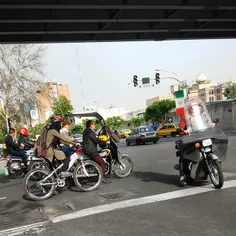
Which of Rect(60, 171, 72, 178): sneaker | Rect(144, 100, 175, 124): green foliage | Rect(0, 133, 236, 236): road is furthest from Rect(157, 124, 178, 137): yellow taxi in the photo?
Rect(60, 171, 72, 178): sneaker

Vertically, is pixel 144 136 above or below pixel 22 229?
below

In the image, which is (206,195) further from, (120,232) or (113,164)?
(113,164)

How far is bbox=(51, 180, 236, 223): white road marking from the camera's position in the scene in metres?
5.24

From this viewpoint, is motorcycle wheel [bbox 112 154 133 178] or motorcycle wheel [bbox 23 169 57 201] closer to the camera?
motorcycle wheel [bbox 23 169 57 201]

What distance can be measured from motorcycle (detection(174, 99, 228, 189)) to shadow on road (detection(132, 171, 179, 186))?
2.26ft

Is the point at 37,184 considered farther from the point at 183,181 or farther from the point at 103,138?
the point at 183,181

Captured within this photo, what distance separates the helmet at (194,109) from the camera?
22.3 ft

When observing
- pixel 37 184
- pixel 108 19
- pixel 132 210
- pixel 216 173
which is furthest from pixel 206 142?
pixel 108 19

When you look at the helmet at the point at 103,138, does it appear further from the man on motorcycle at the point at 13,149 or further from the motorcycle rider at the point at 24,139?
the motorcycle rider at the point at 24,139

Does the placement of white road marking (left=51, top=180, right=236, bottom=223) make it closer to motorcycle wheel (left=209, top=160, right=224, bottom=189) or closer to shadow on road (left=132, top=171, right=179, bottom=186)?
motorcycle wheel (left=209, top=160, right=224, bottom=189)

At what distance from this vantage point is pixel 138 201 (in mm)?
5883

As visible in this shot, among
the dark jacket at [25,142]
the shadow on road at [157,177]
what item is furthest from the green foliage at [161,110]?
the shadow on road at [157,177]

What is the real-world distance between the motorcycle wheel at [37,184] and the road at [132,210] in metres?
A: 0.17

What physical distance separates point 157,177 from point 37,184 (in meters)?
3.33
